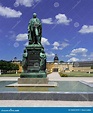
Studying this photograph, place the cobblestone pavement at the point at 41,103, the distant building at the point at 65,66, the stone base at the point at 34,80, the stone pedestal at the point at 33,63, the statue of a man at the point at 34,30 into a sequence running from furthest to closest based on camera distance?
the distant building at the point at 65,66
the statue of a man at the point at 34,30
the stone pedestal at the point at 33,63
the stone base at the point at 34,80
the cobblestone pavement at the point at 41,103

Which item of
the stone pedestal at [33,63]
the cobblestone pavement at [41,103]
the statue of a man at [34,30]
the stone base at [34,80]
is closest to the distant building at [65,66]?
the statue of a man at [34,30]

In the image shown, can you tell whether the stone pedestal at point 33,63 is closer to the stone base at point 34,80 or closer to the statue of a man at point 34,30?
the stone base at point 34,80

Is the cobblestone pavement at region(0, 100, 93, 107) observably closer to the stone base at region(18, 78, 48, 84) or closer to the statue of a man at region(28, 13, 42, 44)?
the stone base at region(18, 78, 48, 84)

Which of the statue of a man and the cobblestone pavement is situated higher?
the statue of a man

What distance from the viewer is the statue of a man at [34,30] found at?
14.9 meters

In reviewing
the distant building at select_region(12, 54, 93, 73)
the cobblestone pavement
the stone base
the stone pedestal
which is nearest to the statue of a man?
the stone pedestal

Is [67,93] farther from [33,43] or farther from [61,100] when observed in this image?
[33,43]

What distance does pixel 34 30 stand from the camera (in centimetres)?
1502

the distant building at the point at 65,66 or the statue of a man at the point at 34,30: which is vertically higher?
the distant building at the point at 65,66

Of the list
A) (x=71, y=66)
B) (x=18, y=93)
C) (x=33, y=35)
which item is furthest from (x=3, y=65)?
(x=71, y=66)

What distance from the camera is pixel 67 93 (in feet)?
31.3

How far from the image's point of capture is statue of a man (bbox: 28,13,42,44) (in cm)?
1491

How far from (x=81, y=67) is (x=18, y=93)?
140 meters

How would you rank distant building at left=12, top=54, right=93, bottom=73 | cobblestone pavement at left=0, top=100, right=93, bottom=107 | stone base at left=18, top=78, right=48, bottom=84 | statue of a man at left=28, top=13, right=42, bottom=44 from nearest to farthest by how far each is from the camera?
cobblestone pavement at left=0, top=100, right=93, bottom=107 < stone base at left=18, top=78, right=48, bottom=84 < statue of a man at left=28, top=13, right=42, bottom=44 < distant building at left=12, top=54, right=93, bottom=73
